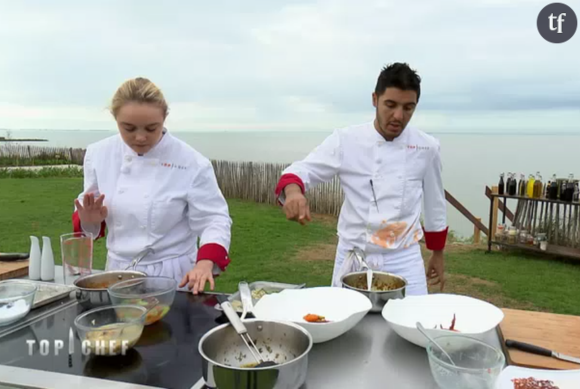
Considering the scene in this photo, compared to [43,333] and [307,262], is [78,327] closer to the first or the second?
[43,333]

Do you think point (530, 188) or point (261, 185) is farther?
point (261, 185)

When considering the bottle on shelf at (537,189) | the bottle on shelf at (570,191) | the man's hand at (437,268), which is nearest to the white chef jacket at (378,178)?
the man's hand at (437,268)

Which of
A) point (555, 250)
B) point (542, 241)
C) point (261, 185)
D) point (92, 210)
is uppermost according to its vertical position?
point (92, 210)

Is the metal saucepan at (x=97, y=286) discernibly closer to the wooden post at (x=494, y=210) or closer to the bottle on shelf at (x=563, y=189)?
the bottle on shelf at (x=563, y=189)

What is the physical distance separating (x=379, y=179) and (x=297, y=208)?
27.5 inches

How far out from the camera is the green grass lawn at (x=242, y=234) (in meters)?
6.27

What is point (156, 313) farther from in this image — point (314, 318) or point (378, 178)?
point (378, 178)

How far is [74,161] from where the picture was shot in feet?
73.2

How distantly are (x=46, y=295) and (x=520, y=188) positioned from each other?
742 cm

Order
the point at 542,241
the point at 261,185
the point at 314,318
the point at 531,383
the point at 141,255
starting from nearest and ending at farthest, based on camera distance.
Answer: the point at 531,383 < the point at 314,318 < the point at 141,255 < the point at 542,241 < the point at 261,185

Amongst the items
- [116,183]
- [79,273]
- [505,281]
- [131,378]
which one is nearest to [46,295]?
[79,273]

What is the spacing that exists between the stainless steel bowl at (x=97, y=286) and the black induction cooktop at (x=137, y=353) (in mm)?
59

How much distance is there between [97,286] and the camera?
183cm

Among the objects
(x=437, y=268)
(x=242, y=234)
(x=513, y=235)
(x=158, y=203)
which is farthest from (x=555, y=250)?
(x=158, y=203)
